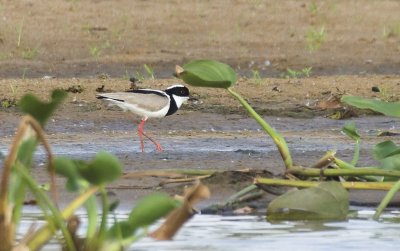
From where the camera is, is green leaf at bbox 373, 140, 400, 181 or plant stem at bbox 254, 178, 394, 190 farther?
green leaf at bbox 373, 140, 400, 181

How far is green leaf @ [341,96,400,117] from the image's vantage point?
7.13m

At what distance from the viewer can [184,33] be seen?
52.8ft

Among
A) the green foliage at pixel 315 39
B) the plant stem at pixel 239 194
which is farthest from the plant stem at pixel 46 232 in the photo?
the green foliage at pixel 315 39

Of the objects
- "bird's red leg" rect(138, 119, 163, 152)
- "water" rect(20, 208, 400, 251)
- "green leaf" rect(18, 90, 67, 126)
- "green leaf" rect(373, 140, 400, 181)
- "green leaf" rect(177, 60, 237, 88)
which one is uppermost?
"green leaf" rect(18, 90, 67, 126)

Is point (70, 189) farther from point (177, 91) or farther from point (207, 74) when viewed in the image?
point (177, 91)

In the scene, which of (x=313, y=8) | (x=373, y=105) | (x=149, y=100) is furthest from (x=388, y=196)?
(x=313, y=8)

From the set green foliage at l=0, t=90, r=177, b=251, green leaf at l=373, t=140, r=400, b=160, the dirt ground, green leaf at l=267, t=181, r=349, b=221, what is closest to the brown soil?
the dirt ground

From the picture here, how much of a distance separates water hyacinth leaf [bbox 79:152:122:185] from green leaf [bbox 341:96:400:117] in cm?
256

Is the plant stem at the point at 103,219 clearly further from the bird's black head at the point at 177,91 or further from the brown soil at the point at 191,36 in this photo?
the brown soil at the point at 191,36

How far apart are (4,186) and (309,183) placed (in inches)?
100

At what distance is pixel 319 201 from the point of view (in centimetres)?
674

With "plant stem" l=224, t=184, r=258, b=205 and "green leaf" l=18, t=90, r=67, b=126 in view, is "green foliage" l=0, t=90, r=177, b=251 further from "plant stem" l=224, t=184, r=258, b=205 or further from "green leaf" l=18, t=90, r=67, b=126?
"plant stem" l=224, t=184, r=258, b=205

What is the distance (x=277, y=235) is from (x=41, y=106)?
6.99 feet

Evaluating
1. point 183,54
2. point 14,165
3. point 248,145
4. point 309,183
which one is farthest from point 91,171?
point 183,54
